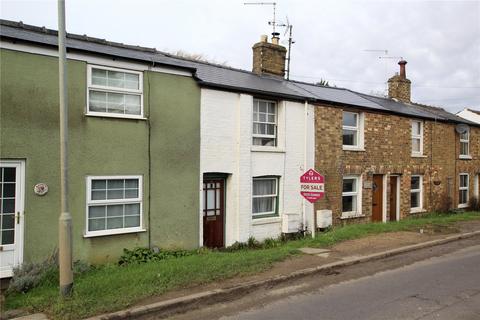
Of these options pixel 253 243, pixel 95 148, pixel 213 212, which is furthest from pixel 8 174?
pixel 253 243

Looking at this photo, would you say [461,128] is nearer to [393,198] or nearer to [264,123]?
[393,198]

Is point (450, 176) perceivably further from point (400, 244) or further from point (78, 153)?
point (78, 153)

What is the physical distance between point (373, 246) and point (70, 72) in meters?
8.50

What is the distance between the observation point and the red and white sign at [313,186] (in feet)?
36.9

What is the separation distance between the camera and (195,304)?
6.80 metres

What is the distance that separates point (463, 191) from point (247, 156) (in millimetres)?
14668

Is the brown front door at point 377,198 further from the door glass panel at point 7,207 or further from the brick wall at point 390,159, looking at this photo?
the door glass panel at point 7,207

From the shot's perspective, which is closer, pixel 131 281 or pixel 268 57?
pixel 131 281

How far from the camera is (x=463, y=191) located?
858 inches

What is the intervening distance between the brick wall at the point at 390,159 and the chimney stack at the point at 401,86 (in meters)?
2.63

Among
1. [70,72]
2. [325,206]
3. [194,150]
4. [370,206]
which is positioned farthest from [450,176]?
[70,72]

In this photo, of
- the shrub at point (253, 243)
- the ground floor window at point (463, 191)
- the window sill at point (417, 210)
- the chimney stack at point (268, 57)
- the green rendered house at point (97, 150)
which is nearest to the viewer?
the green rendered house at point (97, 150)

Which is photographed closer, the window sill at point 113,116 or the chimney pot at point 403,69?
the window sill at point 113,116

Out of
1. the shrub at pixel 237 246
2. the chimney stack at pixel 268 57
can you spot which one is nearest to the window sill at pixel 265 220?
the shrub at pixel 237 246
